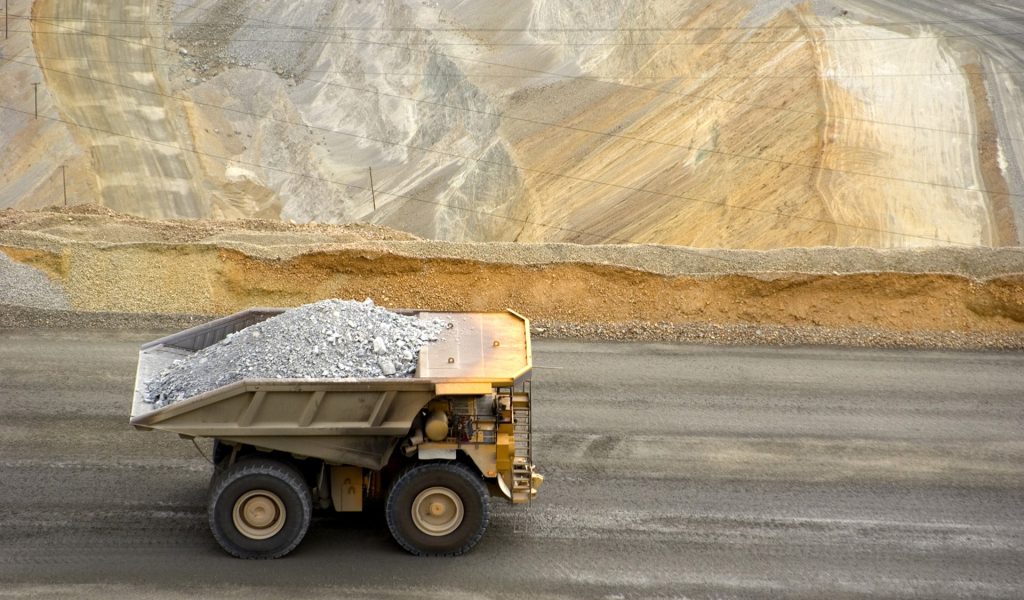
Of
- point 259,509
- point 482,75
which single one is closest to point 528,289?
point 259,509

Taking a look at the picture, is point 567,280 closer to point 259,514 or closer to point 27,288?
point 259,514

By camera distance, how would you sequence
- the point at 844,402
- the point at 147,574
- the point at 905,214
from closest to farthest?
the point at 147,574
the point at 844,402
the point at 905,214

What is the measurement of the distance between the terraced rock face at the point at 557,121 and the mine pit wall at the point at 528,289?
7.53 m

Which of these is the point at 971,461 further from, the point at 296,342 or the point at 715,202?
the point at 715,202

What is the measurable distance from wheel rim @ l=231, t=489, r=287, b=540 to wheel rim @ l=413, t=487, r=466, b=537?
128 centimetres

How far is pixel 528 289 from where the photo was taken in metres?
16.5

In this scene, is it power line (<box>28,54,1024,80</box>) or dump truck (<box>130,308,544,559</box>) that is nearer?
dump truck (<box>130,308,544,559</box>)

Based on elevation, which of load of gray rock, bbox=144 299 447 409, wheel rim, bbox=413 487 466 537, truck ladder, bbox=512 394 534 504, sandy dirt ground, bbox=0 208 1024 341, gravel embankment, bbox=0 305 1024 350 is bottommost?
wheel rim, bbox=413 487 466 537

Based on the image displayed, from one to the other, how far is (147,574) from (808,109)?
2297cm

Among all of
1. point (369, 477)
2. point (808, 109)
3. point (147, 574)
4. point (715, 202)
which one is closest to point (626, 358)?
point (369, 477)

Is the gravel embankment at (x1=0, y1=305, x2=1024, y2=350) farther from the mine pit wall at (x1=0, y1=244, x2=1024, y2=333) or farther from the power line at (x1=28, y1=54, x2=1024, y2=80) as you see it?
the power line at (x1=28, y1=54, x2=1024, y2=80)

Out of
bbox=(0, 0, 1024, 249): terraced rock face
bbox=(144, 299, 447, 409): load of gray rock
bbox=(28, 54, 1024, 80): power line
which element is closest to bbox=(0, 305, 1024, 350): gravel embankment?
bbox=(144, 299, 447, 409): load of gray rock

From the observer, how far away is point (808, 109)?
90.9 ft

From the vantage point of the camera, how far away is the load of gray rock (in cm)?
955
